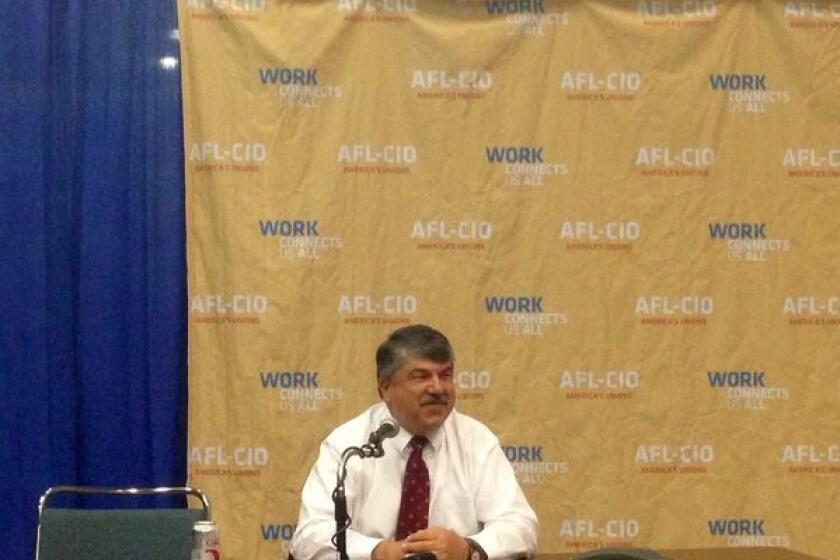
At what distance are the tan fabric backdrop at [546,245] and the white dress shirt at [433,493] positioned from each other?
1.02 m

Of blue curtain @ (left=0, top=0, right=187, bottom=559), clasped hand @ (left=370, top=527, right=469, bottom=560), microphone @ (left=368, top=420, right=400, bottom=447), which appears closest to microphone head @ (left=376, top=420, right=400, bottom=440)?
microphone @ (left=368, top=420, right=400, bottom=447)

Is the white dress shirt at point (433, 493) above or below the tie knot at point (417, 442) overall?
below

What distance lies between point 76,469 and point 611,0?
275 centimetres

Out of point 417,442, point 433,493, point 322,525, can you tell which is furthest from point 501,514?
point 322,525

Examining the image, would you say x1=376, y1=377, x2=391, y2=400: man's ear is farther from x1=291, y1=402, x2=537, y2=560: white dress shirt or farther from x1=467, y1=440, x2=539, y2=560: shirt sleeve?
x1=467, y1=440, x2=539, y2=560: shirt sleeve

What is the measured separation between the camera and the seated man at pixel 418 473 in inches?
144

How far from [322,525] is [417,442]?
43cm

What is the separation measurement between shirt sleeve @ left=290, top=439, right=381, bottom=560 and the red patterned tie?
0.12m

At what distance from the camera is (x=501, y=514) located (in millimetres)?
3674

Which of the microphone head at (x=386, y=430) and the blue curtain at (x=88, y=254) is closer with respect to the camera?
the microphone head at (x=386, y=430)

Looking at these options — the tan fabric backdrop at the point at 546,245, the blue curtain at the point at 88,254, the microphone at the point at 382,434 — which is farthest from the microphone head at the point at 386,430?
the blue curtain at the point at 88,254

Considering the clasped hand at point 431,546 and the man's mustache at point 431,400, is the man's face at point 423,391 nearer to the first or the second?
the man's mustache at point 431,400

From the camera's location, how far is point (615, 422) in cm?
495

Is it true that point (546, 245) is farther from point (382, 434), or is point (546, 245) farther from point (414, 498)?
point (382, 434)
